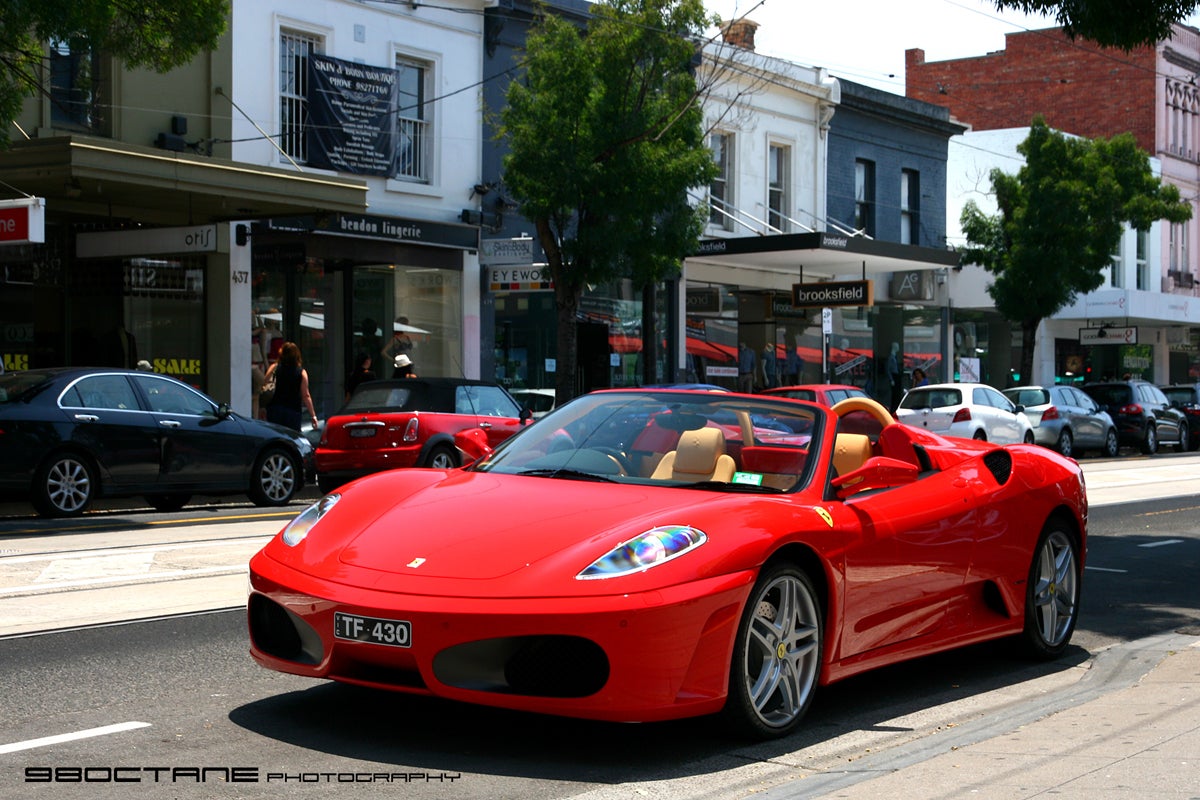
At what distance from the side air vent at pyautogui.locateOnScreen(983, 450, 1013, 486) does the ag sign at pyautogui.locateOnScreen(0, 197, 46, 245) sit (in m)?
12.0

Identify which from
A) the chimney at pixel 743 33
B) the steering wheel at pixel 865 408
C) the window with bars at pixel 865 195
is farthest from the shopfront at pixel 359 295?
the steering wheel at pixel 865 408

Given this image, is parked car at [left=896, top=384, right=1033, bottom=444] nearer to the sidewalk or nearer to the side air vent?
the side air vent

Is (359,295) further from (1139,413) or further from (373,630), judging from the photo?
(373,630)

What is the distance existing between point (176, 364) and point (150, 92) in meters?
4.01

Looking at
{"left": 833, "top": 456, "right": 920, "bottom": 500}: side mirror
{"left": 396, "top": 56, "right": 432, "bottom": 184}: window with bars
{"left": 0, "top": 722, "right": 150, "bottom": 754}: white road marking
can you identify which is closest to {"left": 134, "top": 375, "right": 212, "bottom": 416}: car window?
{"left": 396, "top": 56, "right": 432, "bottom": 184}: window with bars

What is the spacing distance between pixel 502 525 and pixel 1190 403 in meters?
36.6

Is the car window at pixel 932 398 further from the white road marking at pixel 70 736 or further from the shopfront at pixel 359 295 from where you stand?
the white road marking at pixel 70 736

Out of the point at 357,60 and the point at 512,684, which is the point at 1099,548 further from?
the point at 357,60

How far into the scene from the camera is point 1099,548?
13.4m

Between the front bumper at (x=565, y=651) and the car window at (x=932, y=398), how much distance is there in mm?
22653

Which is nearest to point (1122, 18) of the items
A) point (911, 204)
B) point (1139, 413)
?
point (1139, 413)

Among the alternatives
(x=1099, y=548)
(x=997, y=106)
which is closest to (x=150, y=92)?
(x=1099, y=548)

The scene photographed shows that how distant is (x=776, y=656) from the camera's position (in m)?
5.62

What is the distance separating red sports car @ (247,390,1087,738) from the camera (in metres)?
5.11
